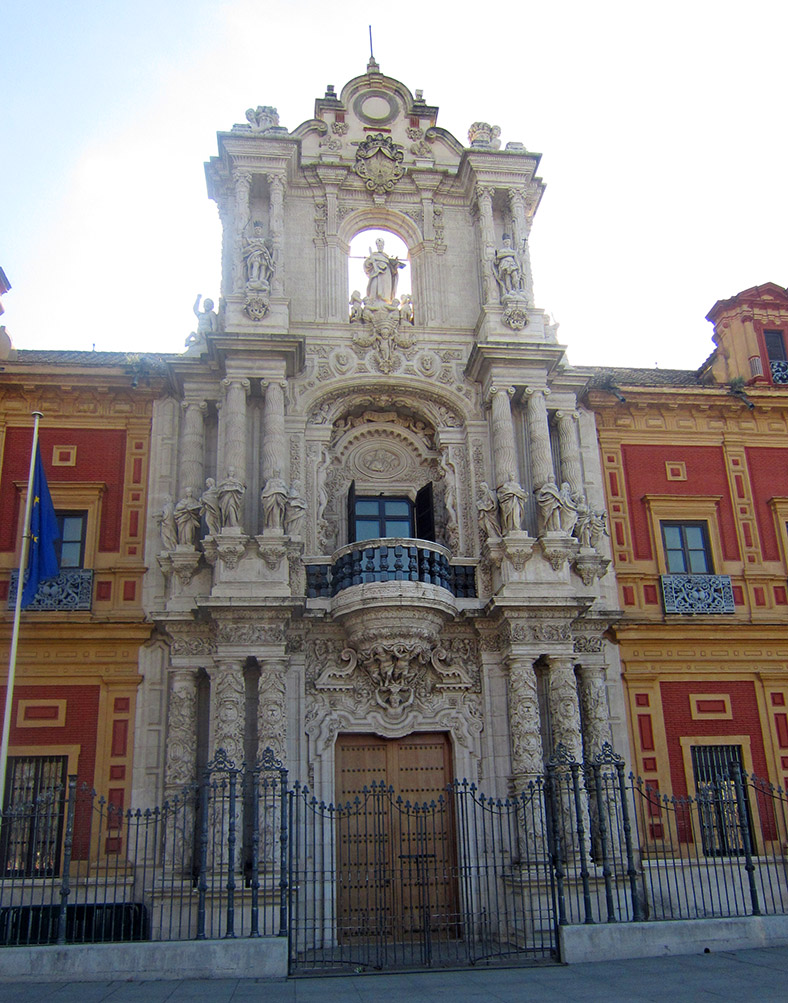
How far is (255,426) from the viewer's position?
1839 centimetres

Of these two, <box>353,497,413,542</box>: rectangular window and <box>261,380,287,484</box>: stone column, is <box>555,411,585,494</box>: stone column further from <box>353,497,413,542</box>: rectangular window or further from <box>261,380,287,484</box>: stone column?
<box>261,380,287,484</box>: stone column

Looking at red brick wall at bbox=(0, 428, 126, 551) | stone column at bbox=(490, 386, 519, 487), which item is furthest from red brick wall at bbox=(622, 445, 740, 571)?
red brick wall at bbox=(0, 428, 126, 551)

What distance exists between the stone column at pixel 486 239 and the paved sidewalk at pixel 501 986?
12934mm

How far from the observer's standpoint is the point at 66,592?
1752 centimetres

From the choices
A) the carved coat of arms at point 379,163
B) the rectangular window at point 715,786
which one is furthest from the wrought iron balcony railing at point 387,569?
the carved coat of arms at point 379,163

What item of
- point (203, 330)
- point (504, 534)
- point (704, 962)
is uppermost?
point (203, 330)

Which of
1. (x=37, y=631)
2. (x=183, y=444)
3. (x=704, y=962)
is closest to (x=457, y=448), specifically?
(x=183, y=444)

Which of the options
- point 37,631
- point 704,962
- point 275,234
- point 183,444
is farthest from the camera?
point 275,234

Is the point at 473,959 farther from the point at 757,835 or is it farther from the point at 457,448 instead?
the point at 457,448

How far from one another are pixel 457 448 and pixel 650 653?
18.4 ft

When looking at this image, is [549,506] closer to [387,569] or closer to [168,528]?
[387,569]

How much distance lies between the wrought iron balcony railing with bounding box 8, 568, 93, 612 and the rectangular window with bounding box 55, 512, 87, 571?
31cm

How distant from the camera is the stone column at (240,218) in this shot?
1914 centimetres

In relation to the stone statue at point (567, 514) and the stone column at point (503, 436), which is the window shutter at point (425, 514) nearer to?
the stone column at point (503, 436)
